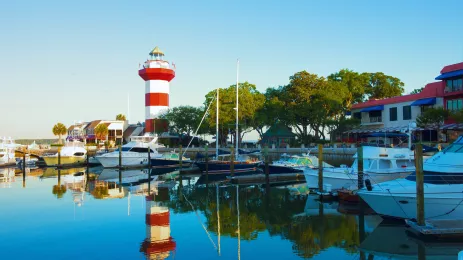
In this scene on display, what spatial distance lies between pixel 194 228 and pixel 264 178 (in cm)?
1385

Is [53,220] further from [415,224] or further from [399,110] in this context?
[399,110]

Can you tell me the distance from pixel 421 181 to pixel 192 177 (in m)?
24.8

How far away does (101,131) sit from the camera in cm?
7844

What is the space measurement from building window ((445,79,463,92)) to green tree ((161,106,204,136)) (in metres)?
37.4

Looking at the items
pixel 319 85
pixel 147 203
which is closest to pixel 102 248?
pixel 147 203

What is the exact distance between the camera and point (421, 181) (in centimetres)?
1448

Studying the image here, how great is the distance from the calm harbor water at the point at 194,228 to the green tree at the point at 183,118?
43.3m

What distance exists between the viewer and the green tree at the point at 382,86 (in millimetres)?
66994

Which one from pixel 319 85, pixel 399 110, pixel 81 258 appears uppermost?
pixel 319 85

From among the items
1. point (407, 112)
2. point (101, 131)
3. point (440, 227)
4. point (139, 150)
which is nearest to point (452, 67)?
point (407, 112)

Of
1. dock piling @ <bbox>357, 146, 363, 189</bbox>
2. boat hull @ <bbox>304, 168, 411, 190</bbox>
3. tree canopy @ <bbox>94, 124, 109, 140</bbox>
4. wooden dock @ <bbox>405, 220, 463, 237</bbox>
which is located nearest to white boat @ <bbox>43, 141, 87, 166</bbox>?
tree canopy @ <bbox>94, 124, 109, 140</bbox>

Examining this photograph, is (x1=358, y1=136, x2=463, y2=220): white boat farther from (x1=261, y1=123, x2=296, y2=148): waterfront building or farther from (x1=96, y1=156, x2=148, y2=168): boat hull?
(x1=261, y1=123, x2=296, y2=148): waterfront building

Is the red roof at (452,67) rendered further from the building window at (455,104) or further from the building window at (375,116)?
the building window at (375,116)

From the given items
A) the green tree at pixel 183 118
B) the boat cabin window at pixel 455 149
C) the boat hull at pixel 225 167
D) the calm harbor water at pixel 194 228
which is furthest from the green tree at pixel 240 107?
the boat cabin window at pixel 455 149
